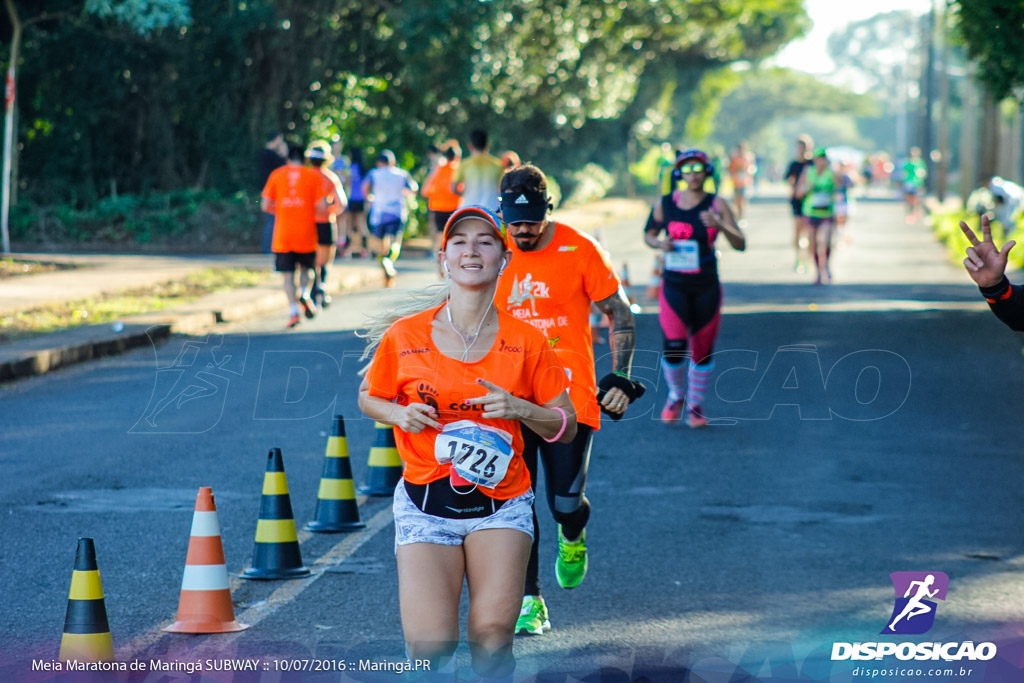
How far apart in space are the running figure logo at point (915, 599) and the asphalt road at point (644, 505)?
0.26 feet

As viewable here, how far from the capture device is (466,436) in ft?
15.4

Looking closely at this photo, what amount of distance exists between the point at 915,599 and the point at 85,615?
3.59 m

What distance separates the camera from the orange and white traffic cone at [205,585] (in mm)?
6246

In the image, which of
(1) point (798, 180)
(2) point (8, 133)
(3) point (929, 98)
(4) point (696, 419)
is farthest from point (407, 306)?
(3) point (929, 98)

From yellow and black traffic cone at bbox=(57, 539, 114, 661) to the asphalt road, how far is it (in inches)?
8.0

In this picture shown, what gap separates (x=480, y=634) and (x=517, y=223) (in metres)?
2.12

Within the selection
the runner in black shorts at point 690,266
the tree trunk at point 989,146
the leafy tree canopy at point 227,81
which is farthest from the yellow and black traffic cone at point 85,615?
the tree trunk at point 989,146

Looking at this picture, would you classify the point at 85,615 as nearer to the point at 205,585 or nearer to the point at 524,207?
the point at 205,585

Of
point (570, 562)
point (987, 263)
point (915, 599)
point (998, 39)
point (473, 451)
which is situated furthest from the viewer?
point (998, 39)

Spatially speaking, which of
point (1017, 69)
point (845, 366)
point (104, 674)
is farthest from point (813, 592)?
point (1017, 69)

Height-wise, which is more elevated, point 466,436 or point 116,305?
point 466,436

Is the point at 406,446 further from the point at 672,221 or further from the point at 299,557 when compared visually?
the point at 672,221

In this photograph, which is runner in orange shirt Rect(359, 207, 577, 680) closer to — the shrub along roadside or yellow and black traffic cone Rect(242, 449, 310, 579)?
yellow and black traffic cone Rect(242, 449, 310, 579)

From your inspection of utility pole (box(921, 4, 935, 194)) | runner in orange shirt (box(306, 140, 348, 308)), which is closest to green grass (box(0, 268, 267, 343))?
runner in orange shirt (box(306, 140, 348, 308))
